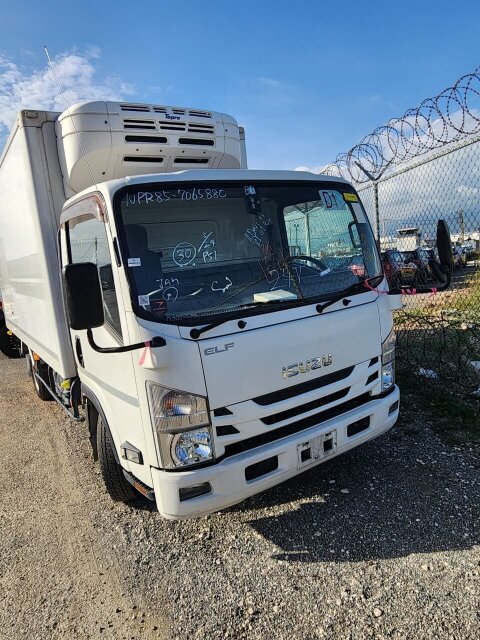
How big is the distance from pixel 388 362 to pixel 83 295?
7.27 feet

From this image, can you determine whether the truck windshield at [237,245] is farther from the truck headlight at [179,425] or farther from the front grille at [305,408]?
the front grille at [305,408]

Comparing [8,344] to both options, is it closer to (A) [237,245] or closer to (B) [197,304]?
(A) [237,245]

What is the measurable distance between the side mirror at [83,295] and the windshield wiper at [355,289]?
137cm

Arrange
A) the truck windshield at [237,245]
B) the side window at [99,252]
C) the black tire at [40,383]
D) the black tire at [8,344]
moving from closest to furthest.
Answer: the truck windshield at [237,245] → the side window at [99,252] → the black tire at [40,383] → the black tire at [8,344]

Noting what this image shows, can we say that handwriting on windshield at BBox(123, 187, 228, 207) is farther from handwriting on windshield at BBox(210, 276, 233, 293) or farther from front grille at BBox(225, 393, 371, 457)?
front grille at BBox(225, 393, 371, 457)

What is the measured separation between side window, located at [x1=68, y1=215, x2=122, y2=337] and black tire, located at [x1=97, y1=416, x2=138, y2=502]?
94 cm

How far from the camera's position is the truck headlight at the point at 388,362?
10.7 feet

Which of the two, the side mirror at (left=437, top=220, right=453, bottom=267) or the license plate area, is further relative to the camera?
the side mirror at (left=437, top=220, right=453, bottom=267)

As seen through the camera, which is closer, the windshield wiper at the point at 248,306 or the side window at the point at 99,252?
the windshield wiper at the point at 248,306

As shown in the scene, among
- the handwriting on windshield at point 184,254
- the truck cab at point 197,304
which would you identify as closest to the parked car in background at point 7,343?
the truck cab at point 197,304

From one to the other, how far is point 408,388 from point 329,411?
8.71ft

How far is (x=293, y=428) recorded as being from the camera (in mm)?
2803

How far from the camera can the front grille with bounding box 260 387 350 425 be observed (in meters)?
2.68

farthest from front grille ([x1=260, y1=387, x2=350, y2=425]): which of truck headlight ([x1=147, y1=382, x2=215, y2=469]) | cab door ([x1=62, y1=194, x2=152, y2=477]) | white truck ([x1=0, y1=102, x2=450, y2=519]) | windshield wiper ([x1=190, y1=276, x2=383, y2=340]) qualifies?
cab door ([x1=62, y1=194, x2=152, y2=477])
